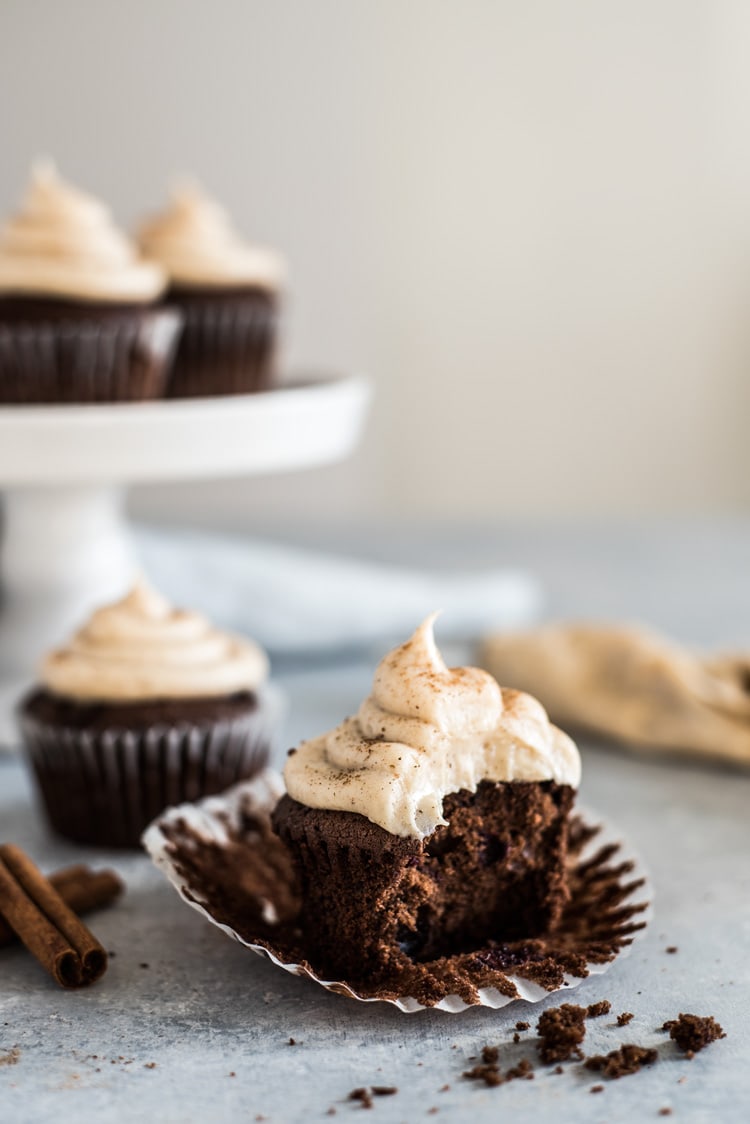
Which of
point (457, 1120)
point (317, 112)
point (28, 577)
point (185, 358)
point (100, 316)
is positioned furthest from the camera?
point (317, 112)

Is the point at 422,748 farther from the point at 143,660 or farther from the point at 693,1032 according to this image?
the point at 143,660

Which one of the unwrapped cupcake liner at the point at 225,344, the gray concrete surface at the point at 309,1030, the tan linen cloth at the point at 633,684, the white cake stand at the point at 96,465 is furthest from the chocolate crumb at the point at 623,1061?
the unwrapped cupcake liner at the point at 225,344

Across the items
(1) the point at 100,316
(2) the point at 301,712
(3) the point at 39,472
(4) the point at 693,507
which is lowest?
(4) the point at 693,507

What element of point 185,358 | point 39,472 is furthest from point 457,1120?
point 185,358

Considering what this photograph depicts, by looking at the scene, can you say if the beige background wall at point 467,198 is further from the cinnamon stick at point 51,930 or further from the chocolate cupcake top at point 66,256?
the cinnamon stick at point 51,930

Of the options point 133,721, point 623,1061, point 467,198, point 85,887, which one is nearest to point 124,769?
point 133,721

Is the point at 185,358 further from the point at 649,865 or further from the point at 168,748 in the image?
the point at 649,865
